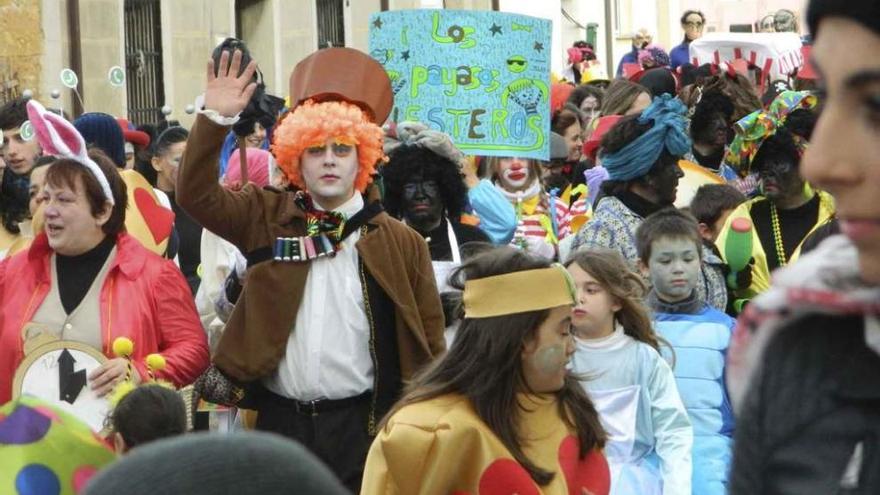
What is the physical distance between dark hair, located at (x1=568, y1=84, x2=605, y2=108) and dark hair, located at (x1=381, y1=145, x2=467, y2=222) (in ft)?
23.4

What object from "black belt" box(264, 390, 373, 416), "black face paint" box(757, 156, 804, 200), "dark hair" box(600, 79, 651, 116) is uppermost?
"dark hair" box(600, 79, 651, 116)

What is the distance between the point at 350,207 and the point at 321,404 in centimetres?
67

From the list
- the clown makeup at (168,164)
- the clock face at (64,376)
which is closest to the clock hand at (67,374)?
the clock face at (64,376)

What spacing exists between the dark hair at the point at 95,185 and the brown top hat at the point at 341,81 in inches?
26.1

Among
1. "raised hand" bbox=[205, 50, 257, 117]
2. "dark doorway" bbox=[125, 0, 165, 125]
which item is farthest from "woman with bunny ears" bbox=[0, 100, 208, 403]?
"dark doorway" bbox=[125, 0, 165, 125]

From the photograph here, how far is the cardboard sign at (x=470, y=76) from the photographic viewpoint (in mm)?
9516

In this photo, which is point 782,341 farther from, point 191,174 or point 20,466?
point 191,174

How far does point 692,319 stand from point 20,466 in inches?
156

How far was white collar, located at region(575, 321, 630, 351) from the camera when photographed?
677cm

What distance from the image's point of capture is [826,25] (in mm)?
2004

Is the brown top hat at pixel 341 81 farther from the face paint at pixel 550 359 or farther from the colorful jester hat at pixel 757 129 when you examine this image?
the colorful jester hat at pixel 757 129

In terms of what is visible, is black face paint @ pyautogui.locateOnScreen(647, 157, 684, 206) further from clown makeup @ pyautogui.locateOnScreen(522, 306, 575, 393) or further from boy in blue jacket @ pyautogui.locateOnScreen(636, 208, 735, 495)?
clown makeup @ pyautogui.locateOnScreen(522, 306, 575, 393)

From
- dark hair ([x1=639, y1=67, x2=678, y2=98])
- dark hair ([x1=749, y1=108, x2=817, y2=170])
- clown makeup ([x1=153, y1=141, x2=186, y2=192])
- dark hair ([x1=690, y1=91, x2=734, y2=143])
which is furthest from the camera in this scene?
dark hair ([x1=639, y1=67, x2=678, y2=98])

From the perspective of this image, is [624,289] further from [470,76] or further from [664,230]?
[470,76]
